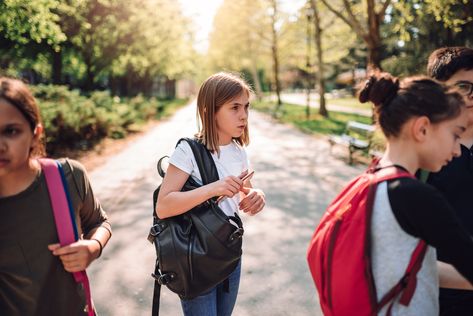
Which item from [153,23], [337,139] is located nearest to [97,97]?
[153,23]

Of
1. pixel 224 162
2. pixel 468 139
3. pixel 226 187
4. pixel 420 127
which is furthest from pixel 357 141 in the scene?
pixel 420 127

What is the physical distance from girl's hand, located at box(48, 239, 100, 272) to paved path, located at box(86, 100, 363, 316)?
7.60 ft

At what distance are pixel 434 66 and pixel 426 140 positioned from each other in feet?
2.73

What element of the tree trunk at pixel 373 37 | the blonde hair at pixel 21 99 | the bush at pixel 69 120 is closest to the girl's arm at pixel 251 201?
the blonde hair at pixel 21 99

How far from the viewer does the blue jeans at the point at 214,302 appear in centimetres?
203

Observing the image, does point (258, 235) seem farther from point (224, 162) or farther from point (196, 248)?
point (196, 248)

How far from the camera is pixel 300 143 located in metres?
14.4

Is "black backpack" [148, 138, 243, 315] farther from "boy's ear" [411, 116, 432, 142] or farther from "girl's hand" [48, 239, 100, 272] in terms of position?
"boy's ear" [411, 116, 432, 142]

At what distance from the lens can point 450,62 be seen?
6.35 ft

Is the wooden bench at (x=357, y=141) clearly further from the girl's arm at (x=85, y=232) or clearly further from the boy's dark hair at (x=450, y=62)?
the girl's arm at (x=85, y=232)

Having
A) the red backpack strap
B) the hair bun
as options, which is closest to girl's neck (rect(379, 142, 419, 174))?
the hair bun

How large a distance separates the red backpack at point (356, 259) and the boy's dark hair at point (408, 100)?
200mm

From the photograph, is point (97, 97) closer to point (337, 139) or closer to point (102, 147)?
point (102, 147)

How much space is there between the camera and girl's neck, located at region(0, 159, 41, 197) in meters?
1.43
